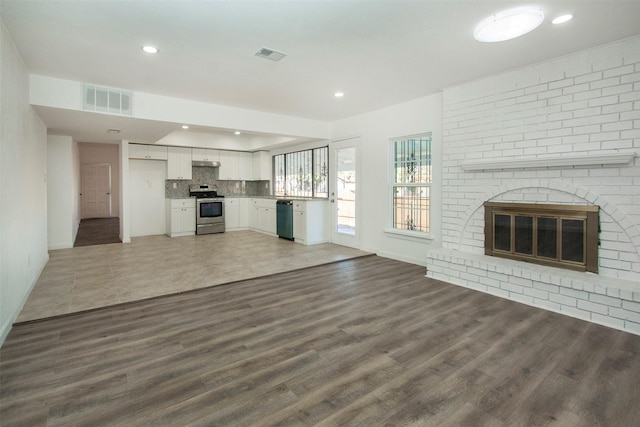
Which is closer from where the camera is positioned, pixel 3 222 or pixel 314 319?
pixel 3 222

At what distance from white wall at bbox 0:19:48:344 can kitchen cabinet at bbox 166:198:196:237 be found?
3407 millimetres

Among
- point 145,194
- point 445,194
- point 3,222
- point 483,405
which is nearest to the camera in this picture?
point 483,405

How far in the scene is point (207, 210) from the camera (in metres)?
8.17

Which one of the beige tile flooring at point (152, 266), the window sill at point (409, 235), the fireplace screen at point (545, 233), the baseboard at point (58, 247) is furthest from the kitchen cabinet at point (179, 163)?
the fireplace screen at point (545, 233)

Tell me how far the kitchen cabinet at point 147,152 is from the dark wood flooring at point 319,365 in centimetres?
519

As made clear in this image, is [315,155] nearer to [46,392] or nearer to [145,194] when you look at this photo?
[145,194]

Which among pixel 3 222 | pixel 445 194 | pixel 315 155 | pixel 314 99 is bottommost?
pixel 3 222

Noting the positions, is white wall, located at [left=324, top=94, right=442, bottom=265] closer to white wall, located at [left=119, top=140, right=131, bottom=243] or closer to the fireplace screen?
the fireplace screen

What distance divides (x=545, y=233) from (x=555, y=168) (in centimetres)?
71

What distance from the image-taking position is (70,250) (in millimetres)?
6082

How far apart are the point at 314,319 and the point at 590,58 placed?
12.3 ft

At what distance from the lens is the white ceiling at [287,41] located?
7.98ft

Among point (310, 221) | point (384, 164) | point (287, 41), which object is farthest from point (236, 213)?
point (287, 41)

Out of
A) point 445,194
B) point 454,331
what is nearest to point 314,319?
point 454,331
